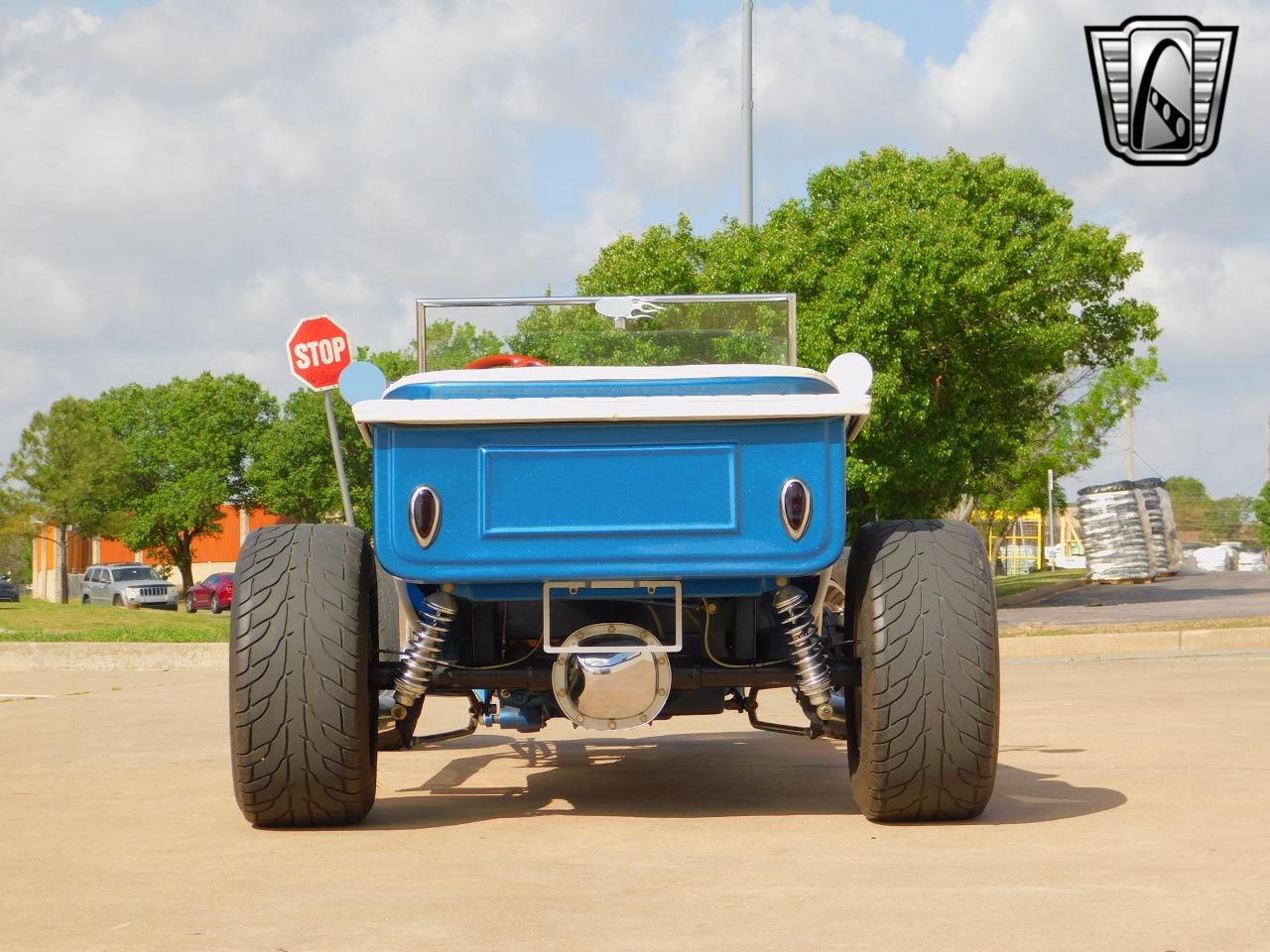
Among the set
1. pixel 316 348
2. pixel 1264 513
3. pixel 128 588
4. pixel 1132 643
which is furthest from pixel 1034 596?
pixel 1264 513

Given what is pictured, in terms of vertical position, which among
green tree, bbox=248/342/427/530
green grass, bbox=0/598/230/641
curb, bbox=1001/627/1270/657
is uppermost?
green tree, bbox=248/342/427/530

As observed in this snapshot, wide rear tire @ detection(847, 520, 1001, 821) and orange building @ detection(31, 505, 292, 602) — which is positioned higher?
orange building @ detection(31, 505, 292, 602)

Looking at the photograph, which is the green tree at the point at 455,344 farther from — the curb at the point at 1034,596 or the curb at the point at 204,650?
the curb at the point at 1034,596

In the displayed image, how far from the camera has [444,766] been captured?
770 centimetres

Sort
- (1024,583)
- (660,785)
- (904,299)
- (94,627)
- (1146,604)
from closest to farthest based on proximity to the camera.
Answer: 1. (660,785)
2. (94,627)
3. (904,299)
4. (1146,604)
5. (1024,583)

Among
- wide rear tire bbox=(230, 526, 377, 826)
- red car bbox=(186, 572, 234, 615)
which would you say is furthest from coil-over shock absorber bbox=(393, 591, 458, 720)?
red car bbox=(186, 572, 234, 615)

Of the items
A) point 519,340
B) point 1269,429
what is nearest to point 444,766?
point 519,340

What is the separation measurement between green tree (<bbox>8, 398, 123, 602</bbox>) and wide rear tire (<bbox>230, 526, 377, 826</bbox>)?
50.4 meters

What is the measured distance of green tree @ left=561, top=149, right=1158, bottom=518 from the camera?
81.1ft

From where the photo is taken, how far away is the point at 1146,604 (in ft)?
87.4

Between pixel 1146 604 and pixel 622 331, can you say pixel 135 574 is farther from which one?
pixel 622 331

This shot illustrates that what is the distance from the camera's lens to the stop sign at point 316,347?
11797 mm

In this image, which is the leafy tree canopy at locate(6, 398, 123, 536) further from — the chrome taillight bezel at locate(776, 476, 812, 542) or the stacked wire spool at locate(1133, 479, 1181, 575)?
the chrome taillight bezel at locate(776, 476, 812, 542)

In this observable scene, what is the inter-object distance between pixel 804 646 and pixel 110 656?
1211cm
